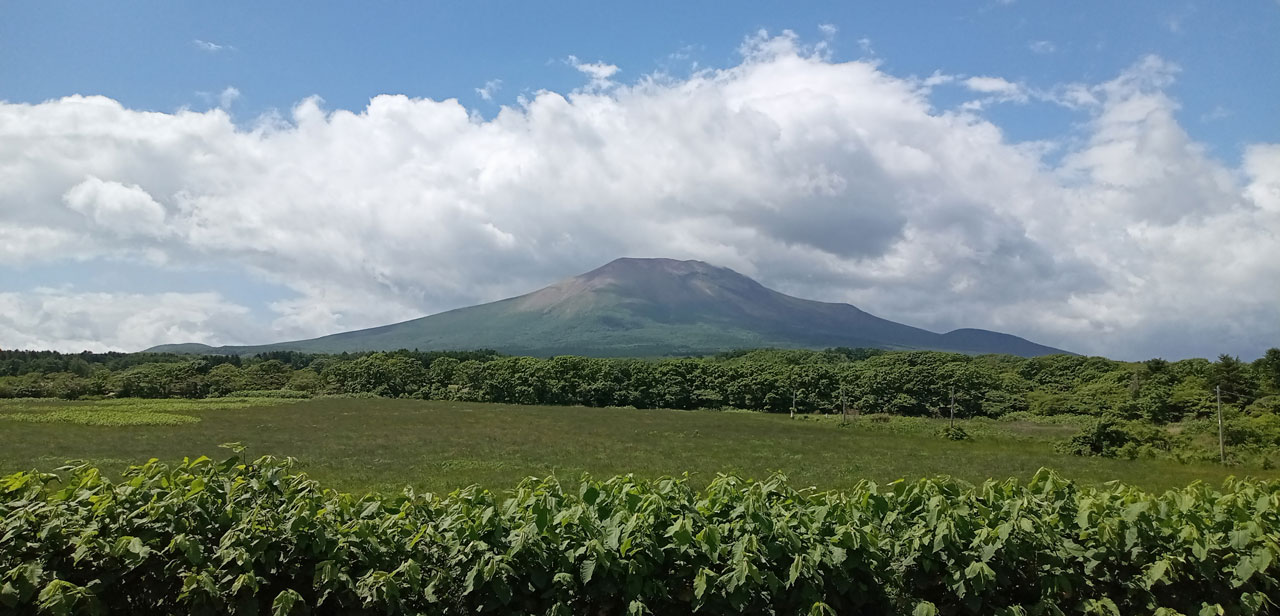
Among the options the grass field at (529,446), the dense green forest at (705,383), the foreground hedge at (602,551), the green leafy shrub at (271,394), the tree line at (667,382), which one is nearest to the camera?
the foreground hedge at (602,551)

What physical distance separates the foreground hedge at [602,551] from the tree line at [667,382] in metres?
60.7

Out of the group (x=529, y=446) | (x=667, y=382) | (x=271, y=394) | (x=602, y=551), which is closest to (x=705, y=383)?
(x=667, y=382)

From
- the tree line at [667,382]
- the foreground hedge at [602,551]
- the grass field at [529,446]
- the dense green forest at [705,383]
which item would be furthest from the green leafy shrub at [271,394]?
the foreground hedge at [602,551]

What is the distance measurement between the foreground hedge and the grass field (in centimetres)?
1840

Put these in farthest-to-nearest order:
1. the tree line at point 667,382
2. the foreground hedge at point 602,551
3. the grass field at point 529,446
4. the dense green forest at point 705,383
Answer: the tree line at point 667,382, the dense green forest at point 705,383, the grass field at point 529,446, the foreground hedge at point 602,551

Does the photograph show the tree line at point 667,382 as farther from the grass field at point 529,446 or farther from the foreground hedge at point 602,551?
the foreground hedge at point 602,551

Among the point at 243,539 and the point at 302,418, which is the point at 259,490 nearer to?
the point at 243,539

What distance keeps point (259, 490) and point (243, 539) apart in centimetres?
45

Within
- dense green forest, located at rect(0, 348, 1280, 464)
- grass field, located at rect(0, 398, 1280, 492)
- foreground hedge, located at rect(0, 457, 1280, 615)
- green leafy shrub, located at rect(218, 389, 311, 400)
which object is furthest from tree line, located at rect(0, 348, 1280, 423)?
foreground hedge, located at rect(0, 457, 1280, 615)

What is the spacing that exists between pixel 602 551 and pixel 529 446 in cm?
3269

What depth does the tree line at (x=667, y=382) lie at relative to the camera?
67375mm

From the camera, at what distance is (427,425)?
45406mm

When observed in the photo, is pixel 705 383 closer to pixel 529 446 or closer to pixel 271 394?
pixel 271 394

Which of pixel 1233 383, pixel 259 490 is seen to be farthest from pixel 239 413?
pixel 1233 383
